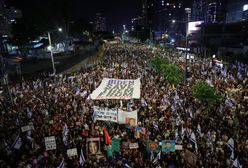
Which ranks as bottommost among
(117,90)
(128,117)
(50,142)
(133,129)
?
(133,129)

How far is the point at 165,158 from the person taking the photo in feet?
35.6

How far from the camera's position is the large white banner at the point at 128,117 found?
1209 cm

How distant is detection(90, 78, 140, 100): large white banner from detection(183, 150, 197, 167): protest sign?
3.65m

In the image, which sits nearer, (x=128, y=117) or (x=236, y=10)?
(x=128, y=117)

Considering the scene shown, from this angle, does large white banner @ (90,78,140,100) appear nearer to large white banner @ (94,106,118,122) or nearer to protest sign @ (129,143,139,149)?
large white banner @ (94,106,118,122)

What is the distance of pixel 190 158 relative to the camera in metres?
10.5

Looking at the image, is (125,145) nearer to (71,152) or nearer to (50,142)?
(71,152)

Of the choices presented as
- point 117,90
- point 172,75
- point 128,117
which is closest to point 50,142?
point 128,117

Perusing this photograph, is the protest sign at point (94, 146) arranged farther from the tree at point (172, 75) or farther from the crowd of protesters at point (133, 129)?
the tree at point (172, 75)

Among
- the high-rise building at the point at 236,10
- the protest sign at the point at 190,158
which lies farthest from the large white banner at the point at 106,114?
the high-rise building at the point at 236,10

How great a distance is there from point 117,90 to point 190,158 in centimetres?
535

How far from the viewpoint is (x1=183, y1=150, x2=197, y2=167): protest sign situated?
408 inches

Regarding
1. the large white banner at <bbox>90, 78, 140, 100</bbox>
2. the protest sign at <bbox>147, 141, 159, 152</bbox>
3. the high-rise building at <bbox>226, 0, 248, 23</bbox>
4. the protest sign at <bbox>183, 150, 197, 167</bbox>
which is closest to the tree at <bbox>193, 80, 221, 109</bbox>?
the large white banner at <bbox>90, 78, 140, 100</bbox>

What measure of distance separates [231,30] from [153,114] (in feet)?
221
